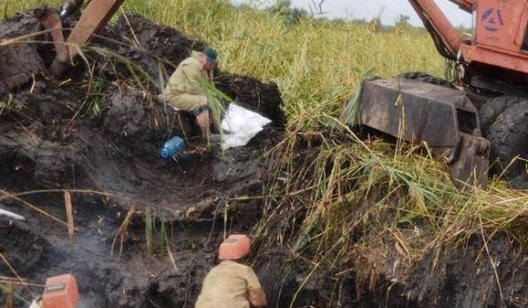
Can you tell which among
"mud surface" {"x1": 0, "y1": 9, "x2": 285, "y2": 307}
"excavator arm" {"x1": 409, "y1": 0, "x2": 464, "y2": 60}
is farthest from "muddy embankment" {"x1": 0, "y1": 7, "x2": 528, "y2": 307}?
"excavator arm" {"x1": 409, "y1": 0, "x2": 464, "y2": 60}

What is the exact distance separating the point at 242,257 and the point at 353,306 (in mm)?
855

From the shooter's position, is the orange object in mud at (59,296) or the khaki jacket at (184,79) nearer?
the orange object in mud at (59,296)

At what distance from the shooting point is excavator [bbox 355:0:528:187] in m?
6.02

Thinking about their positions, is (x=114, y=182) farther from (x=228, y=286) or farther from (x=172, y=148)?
(x=228, y=286)

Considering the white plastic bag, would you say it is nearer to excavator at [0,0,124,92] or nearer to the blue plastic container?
the blue plastic container

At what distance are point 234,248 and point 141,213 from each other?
897mm

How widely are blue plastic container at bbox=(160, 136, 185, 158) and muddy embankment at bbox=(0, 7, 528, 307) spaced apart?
0.07 metres

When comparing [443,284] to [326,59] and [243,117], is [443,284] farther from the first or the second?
[326,59]

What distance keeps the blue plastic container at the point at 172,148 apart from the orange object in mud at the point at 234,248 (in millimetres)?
1505

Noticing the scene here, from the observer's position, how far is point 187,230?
6016 mm

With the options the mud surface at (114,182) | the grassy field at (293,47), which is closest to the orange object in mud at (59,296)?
the mud surface at (114,182)

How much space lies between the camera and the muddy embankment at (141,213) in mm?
5430

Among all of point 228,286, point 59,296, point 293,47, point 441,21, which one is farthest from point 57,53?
point 59,296

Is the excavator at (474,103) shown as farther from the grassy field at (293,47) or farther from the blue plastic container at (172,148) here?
the blue plastic container at (172,148)
